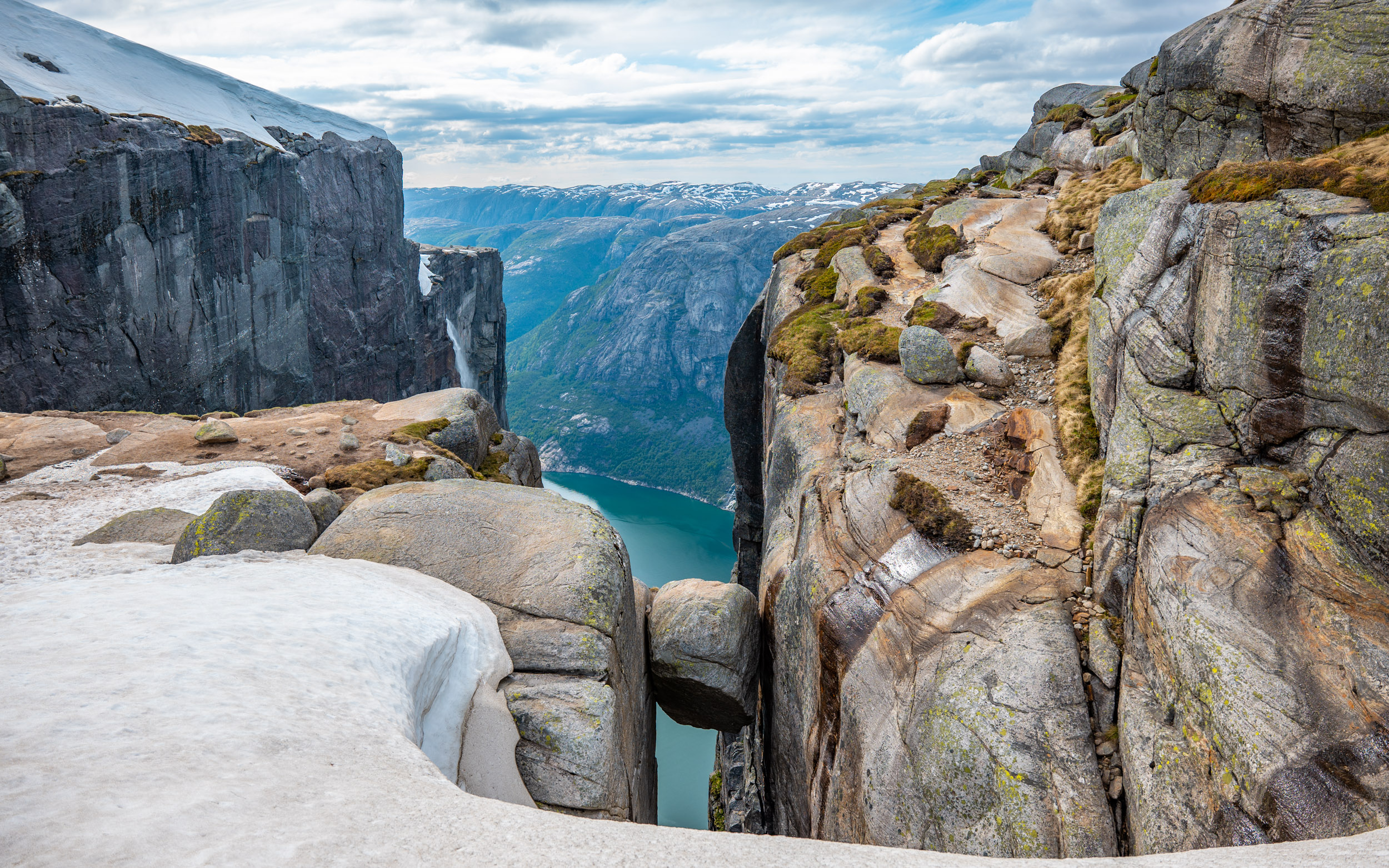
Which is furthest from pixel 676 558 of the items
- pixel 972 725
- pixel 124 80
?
pixel 972 725

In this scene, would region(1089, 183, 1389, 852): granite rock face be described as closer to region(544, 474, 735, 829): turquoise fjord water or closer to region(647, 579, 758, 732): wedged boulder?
region(647, 579, 758, 732): wedged boulder

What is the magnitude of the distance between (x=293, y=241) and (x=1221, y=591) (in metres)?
96.2

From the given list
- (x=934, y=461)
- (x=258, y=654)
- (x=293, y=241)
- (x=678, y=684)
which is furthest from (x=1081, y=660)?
(x=293, y=241)

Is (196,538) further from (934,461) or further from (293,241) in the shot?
(293,241)

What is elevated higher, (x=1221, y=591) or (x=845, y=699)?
(x=1221, y=591)

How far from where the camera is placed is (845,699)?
14.9m

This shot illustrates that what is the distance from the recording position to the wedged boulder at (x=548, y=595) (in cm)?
1276

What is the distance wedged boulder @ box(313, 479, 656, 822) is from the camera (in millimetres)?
12758

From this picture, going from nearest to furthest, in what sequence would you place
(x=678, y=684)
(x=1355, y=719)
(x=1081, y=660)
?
(x=1355, y=719) → (x=1081, y=660) → (x=678, y=684)

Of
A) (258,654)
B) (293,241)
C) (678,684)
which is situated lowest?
(678,684)

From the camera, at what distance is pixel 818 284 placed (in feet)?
116

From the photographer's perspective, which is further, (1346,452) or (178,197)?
(178,197)

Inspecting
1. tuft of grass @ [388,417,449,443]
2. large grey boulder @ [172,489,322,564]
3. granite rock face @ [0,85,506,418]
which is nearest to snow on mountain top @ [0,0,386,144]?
granite rock face @ [0,85,506,418]

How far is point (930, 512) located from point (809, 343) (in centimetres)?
1461
